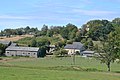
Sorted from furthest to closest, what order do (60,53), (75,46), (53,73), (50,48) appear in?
(75,46), (50,48), (60,53), (53,73)

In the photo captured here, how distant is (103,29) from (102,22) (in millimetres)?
22869

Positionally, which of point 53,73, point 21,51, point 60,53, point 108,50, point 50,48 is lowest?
point 53,73

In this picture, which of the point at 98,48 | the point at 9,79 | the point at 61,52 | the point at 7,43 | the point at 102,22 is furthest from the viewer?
the point at 102,22

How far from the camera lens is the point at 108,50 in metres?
63.7

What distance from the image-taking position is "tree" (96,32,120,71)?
61.8 meters

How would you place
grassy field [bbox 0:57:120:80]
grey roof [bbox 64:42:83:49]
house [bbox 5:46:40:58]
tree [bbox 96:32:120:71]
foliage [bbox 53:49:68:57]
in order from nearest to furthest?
grassy field [bbox 0:57:120:80]
tree [bbox 96:32:120:71]
foliage [bbox 53:49:68:57]
house [bbox 5:46:40:58]
grey roof [bbox 64:42:83:49]

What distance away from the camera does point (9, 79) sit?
1328 inches

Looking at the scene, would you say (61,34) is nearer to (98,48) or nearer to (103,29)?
(103,29)

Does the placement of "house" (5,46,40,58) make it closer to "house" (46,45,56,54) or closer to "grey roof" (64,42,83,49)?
"house" (46,45,56,54)

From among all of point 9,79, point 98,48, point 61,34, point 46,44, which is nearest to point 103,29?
point 61,34

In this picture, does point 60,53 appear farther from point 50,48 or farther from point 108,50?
point 108,50

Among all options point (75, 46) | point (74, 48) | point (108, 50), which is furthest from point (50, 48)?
point (108, 50)

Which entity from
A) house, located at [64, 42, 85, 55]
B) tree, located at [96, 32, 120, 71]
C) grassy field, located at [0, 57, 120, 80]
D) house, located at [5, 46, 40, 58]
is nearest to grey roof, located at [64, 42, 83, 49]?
house, located at [64, 42, 85, 55]

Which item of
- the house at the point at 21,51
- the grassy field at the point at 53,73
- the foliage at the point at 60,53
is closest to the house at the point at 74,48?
the foliage at the point at 60,53
